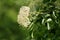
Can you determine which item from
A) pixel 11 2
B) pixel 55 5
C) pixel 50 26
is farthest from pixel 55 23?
pixel 11 2

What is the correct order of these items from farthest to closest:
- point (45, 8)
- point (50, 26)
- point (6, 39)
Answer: point (45, 8), point (50, 26), point (6, 39)

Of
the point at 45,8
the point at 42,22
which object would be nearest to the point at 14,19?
the point at 42,22

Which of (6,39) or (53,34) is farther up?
(6,39)

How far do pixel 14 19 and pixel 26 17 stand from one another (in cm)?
220

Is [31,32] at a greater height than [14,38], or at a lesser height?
lesser

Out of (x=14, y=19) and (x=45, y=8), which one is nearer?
(x=14, y=19)

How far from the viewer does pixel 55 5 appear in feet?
8.70

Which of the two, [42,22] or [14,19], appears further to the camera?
Answer: [42,22]

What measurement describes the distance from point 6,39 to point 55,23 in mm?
2140

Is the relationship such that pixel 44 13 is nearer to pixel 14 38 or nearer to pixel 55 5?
pixel 55 5

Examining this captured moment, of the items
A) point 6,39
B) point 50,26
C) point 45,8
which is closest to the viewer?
point 6,39

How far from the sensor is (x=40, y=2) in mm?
2643

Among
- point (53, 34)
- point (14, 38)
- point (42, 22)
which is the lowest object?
point (53, 34)

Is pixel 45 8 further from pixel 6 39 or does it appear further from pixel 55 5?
pixel 6 39
